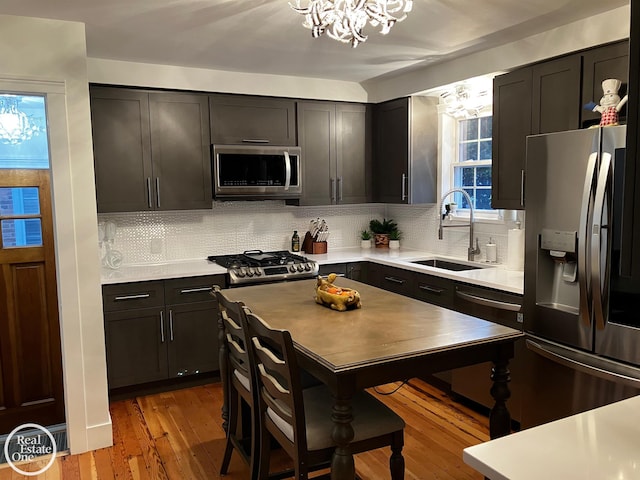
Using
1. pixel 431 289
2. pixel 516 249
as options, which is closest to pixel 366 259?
pixel 431 289

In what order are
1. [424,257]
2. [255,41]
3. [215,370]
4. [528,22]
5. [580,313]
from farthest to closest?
[424,257]
[215,370]
[255,41]
[528,22]
[580,313]

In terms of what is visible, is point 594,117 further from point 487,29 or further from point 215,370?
point 215,370

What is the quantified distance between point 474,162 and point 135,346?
3.00m

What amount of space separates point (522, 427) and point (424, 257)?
5.93ft

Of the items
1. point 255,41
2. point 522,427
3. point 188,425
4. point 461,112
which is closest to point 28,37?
point 255,41

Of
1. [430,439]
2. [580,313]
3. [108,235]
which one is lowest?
[430,439]

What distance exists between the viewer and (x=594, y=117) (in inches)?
115

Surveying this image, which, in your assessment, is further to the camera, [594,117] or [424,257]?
[424,257]

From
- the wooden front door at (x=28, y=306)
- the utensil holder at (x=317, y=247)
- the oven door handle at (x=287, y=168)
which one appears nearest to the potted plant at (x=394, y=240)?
the utensil holder at (x=317, y=247)

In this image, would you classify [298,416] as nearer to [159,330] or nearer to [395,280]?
[159,330]

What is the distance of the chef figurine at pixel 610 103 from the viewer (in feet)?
8.57

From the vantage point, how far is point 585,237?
2.50 m

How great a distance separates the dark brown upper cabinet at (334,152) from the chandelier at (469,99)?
0.90 metres

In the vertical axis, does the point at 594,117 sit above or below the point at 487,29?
below
